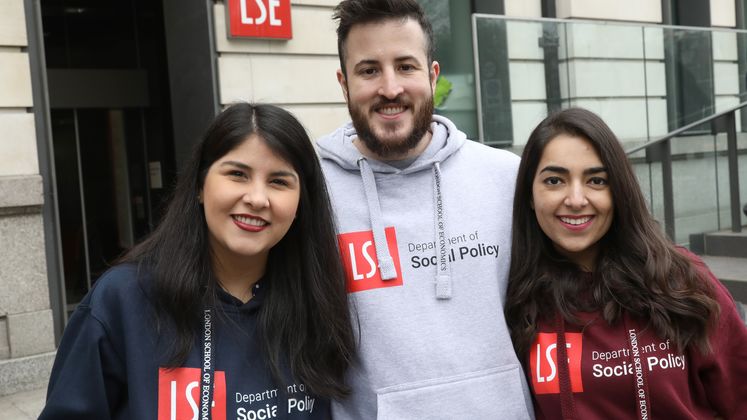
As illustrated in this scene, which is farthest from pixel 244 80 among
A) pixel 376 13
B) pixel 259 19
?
pixel 376 13

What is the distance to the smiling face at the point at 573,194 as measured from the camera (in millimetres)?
2440

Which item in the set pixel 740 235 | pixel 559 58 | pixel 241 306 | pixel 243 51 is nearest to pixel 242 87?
pixel 243 51

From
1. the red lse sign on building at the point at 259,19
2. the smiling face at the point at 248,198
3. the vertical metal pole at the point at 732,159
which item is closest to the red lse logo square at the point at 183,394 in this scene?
the smiling face at the point at 248,198

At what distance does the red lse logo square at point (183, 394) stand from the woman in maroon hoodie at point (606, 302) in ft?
3.30

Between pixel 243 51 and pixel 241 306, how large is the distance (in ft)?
18.4

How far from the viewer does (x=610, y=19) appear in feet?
32.4

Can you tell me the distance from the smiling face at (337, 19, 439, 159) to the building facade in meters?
4.97

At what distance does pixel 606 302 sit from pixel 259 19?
5.84 meters

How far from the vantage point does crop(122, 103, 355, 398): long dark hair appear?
2.17 metres

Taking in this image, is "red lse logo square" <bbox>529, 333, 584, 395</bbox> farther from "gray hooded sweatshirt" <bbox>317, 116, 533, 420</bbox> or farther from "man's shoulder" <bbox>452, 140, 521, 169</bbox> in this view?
"man's shoulder" <bbox>452, 140, 521, 169</bbox>

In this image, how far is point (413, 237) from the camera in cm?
257

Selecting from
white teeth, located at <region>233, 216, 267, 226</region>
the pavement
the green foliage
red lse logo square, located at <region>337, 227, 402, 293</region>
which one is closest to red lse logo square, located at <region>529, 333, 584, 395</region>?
red lse logo square, located at <region>337, 227, 402, 293</region>

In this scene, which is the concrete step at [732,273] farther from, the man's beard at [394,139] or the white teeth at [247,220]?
the white teeth at [247,220]

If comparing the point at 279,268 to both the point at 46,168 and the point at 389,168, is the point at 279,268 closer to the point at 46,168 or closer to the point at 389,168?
the point at 389,168
